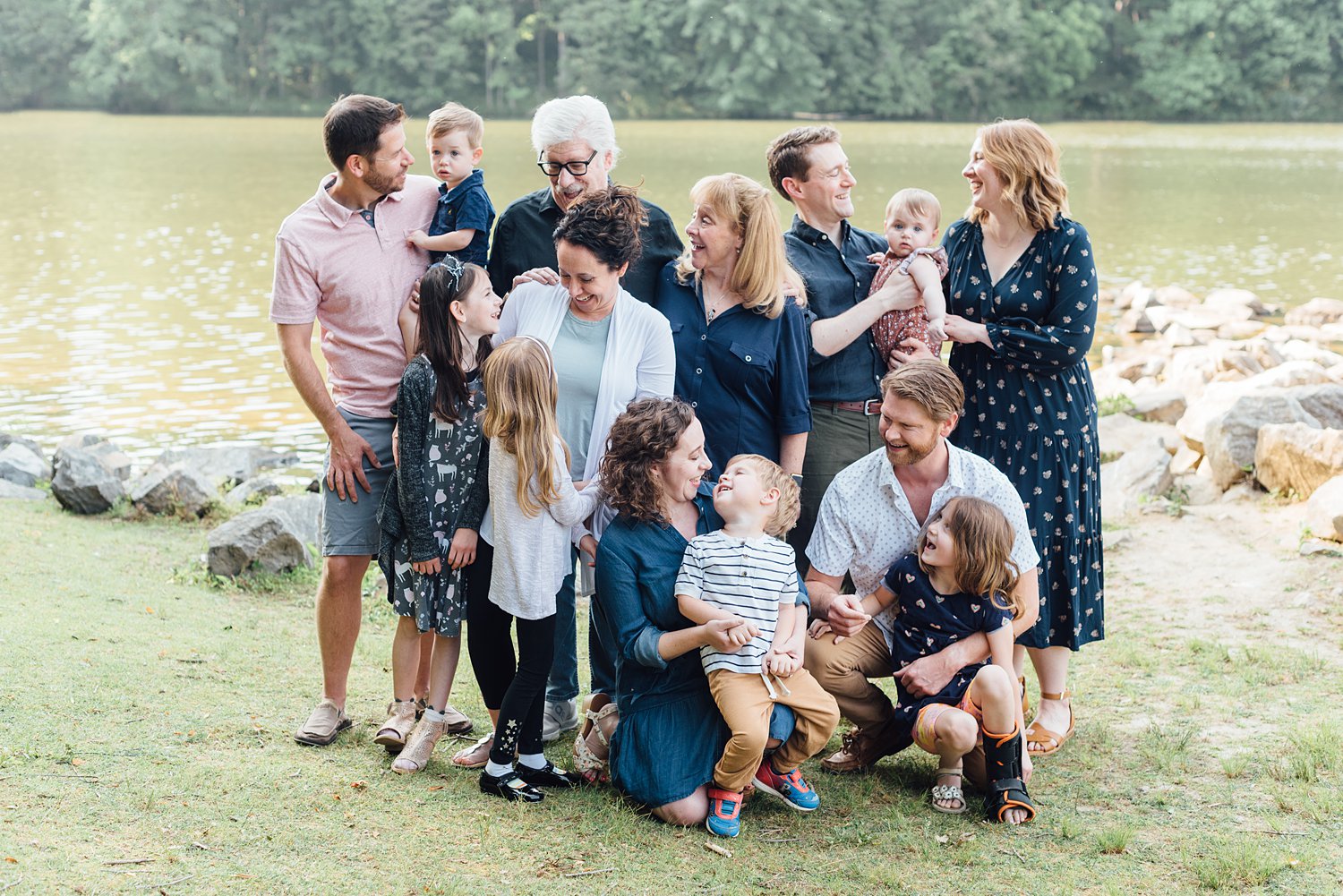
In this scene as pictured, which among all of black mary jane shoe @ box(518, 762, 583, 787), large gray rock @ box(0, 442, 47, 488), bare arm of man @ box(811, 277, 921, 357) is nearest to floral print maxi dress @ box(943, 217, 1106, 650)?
bare arm of man @ box(811, 277, 921, 357)

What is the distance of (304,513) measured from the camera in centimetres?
762

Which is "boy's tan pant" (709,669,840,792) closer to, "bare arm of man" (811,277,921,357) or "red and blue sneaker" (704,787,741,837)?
"red and blue sneaker" (704,787,741,837)

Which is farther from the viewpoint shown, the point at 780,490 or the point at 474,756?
the point at 474,756

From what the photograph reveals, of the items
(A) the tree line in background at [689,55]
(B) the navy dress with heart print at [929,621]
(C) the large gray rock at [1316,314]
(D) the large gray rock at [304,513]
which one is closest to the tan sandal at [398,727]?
(B) the navy dress with heart print at [929,621]

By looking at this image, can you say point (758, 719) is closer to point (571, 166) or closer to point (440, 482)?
point (440, 482)

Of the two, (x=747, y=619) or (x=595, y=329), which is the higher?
(x=595, y=329)

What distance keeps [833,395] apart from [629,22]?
50.8 m

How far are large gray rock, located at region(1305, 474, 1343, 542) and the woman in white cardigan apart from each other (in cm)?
421

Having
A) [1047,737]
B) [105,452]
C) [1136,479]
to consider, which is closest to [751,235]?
[1047,737]

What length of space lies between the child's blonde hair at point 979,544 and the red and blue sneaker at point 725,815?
969 millimetres

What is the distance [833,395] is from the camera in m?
4.48

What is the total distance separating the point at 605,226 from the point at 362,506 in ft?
4.16

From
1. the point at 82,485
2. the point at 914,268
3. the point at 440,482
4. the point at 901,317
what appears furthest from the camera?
the point at 82,485

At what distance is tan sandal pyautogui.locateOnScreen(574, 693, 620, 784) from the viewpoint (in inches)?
158
